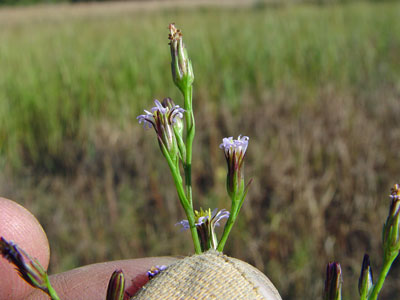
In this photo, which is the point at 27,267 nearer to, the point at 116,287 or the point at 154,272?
the point at 116,287

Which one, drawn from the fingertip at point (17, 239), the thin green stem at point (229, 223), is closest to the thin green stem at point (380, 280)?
the thin green stem at point (229, 223)

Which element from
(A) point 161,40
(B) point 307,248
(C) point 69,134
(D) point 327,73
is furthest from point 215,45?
(B) point 307,248

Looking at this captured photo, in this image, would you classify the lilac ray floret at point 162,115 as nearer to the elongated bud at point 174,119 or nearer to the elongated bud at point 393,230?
the elongated bud at point 174,119

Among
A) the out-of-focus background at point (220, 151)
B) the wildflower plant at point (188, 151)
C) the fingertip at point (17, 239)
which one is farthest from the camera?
the out-of-focus background at point (220, 151)

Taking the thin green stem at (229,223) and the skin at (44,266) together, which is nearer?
the thin green stem at (229,223)

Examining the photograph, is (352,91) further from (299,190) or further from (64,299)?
(64,299)

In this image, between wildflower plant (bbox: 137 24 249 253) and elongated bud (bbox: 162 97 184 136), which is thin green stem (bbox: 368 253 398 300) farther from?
elongated bud (bbox: 162 97 184 136)

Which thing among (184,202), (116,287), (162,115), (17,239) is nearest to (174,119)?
(162,115)
